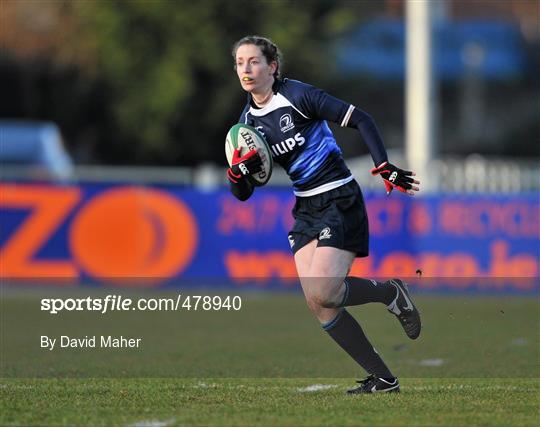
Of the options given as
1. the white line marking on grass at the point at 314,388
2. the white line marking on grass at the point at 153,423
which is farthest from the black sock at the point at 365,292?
the white line marking on grass at the point at 153,423

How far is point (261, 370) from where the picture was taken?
865 cm

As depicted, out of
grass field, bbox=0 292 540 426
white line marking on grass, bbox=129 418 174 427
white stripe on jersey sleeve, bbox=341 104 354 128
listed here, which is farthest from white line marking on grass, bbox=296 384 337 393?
white stripe on jersey sleeve, bbox=341 104 354 128

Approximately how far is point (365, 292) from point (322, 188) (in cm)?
69

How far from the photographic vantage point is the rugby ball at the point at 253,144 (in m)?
7.24

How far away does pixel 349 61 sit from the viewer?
34.4m

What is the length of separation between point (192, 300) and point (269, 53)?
922 cm

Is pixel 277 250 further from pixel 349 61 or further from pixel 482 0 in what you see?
pixel 482 0

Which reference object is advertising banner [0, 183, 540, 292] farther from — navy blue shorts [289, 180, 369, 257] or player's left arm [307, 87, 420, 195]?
player's left arm [307, 87, 420, 195]

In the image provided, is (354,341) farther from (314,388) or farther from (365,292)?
(314,388)

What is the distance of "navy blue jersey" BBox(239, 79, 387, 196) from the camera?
7257mm

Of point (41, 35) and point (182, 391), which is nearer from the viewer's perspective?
point (182, 391)

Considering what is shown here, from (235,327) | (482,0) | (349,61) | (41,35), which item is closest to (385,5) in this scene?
(349,61)

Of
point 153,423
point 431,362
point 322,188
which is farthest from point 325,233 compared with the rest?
point 431,362

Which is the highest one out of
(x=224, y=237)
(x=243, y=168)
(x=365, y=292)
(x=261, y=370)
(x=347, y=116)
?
(x=347, y=116)
